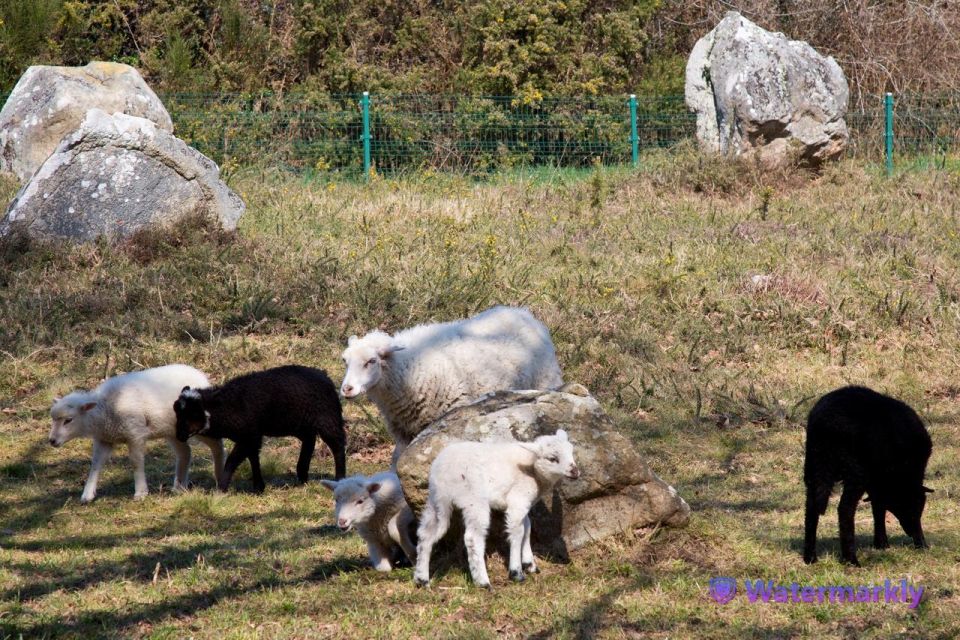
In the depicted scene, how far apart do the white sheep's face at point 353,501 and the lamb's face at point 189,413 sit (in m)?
2.07

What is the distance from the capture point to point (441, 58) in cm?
2436

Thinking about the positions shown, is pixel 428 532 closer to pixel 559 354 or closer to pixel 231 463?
pixel 231 463

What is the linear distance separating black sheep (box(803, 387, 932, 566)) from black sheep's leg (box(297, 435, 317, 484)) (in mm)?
3708

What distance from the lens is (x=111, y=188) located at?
517 inches

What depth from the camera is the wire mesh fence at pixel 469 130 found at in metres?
18.2

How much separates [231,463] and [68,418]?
1198 millimetres

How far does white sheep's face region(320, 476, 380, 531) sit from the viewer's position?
19.5ft

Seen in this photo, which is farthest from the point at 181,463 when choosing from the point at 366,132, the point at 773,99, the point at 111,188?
the point at 773,99

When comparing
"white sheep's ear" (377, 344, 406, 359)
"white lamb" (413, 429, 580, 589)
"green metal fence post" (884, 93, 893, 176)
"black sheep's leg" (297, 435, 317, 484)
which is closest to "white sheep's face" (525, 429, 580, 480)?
"white lamb" (413, 429, 580, 589)

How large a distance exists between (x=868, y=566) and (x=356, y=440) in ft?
14.9

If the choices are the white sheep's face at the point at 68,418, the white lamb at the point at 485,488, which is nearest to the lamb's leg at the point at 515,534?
the white lamb at the point at 485,488

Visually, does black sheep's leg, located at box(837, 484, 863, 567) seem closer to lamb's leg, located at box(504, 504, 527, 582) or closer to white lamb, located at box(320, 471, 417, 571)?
lamb's leg, located at box(504, 504, 527, 582)

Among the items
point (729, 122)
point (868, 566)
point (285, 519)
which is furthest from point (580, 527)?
point (729, 122)

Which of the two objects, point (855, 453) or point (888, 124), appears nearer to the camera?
point (855, 453)
